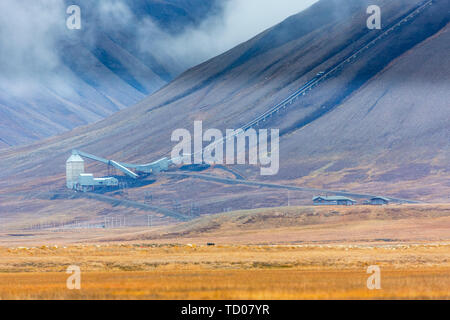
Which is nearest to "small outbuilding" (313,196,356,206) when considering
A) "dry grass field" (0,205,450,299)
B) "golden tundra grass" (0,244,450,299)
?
"dry grass field" (0,205,450,299)

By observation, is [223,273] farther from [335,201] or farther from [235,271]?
[335,201]

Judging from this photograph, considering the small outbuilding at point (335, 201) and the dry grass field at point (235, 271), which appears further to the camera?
the small outbuilding at point (335, 201)

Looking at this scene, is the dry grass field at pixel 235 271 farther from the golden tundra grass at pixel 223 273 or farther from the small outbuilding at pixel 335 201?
the small outbuilding at pixel 335 201

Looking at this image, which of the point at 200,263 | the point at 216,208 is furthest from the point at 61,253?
the point at 216,208

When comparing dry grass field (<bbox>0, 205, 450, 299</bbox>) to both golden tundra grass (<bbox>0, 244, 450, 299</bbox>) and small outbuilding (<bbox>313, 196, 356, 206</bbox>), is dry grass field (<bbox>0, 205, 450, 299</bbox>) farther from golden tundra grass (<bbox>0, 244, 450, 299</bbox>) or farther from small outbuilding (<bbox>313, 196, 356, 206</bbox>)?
small outbuilding (<bbox>313, 196, 356, 206</bbox>)

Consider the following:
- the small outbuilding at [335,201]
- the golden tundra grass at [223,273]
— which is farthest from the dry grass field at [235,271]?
the small outbuilding at [335,201]
